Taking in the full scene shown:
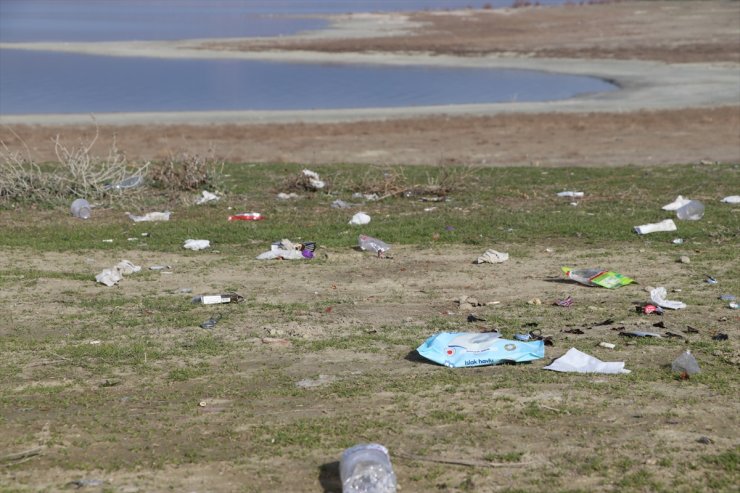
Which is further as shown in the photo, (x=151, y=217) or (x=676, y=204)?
(x=151, y=217)

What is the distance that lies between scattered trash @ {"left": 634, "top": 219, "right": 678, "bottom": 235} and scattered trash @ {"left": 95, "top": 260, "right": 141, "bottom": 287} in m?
5.32

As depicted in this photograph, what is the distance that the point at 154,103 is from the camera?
30797 mm

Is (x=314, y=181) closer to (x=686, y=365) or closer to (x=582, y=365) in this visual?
(x=582, y=365)

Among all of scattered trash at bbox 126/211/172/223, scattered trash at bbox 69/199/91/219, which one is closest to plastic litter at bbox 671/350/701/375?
scattered trash at bbox 126/211/172/223

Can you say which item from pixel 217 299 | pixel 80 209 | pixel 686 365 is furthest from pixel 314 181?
pixel 686 365

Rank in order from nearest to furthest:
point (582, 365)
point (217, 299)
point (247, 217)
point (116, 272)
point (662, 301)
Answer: point (582, 365) < point (662, 301) < point (217, 299) < point (116, 272) < point (247, 217)

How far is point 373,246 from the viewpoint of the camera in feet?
34.4

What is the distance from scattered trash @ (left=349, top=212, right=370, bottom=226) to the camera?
1183 cm

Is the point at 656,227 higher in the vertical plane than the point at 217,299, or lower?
lower

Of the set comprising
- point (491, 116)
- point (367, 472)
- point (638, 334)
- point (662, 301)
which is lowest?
point (491, 116)

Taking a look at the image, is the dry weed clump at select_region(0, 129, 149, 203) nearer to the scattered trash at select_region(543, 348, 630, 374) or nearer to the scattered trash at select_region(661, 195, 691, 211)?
the scattered trash at select_region(661, 195, 691, 211)

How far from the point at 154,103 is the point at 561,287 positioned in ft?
77.7

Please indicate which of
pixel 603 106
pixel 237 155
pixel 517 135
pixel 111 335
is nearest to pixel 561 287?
pixel 111 335

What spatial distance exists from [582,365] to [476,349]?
72 cm
